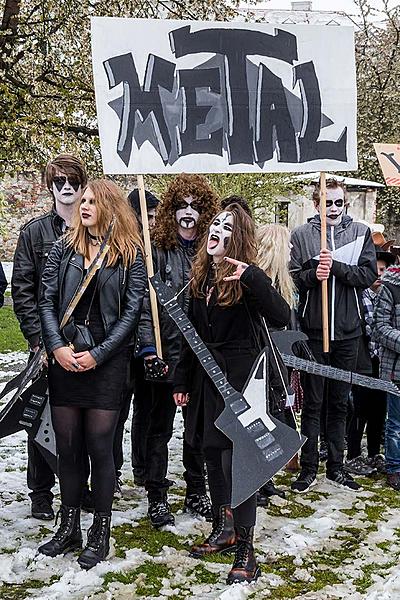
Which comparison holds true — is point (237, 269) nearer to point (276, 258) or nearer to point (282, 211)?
point (276, 258)

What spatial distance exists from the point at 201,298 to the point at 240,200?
79 cm

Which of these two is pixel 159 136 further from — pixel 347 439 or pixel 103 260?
pixel 347 439

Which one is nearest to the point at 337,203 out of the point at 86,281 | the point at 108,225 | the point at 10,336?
the point at 108,225

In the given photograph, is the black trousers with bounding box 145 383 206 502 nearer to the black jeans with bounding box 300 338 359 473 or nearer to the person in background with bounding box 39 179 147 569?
the person in background with bounding box 39 179 147 569

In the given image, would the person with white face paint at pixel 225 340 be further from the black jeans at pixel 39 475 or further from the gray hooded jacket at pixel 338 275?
the gray hooded jacket at pixel 338 275

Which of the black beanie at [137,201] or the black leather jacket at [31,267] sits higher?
the black beanie at [137,201]

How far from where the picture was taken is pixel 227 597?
4.00 metres

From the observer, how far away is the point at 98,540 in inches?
173

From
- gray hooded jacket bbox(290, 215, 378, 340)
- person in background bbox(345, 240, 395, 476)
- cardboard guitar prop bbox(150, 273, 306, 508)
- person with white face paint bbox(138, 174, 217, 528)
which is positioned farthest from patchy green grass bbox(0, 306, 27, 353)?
cardboard guitar prop bbox(150, 273, 306, 508)

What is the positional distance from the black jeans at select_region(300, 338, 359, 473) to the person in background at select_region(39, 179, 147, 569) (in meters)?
1.89

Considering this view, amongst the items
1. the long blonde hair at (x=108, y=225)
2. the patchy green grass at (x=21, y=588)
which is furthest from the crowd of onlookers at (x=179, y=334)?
the patchy green grass at (x=21, y=588)

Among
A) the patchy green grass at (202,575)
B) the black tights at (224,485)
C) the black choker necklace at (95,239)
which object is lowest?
the patchy green grass at (202,575)

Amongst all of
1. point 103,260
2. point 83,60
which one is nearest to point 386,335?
point 103,260

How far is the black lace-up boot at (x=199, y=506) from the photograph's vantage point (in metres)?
5.20
